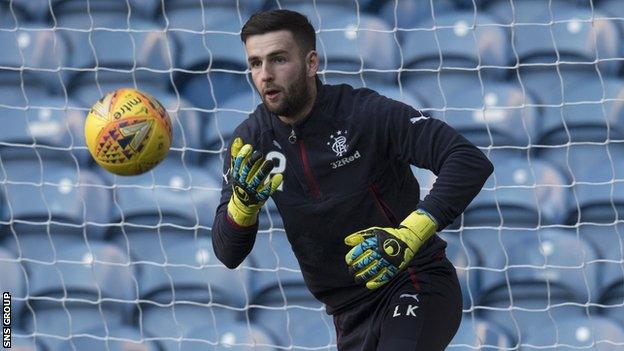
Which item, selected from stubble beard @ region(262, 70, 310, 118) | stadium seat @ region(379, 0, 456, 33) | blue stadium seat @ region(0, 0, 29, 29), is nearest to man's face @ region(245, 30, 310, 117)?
stubble beard @ region(262, 70, 310, 118)

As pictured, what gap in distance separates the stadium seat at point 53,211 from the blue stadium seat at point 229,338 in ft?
2.17

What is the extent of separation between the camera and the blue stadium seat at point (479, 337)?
15.8 ft

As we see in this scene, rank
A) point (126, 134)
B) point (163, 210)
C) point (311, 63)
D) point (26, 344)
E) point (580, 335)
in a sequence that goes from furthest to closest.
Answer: point (163, 210)
point (26, 344)
point (580, 335)
point (126, 134)
point (311, 63)

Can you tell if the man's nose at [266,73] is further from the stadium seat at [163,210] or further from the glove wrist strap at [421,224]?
the stadium seat at [163,210]

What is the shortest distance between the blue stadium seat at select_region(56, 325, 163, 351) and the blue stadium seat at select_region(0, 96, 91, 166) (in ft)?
2.66

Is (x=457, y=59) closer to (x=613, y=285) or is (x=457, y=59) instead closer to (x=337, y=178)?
(x=613, y=285)

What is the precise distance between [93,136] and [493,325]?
6.92ft

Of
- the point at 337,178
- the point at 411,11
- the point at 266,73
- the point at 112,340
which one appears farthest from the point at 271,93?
the point at 411,11

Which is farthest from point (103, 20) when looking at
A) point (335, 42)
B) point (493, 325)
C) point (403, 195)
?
point (403, 195)

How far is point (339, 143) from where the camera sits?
3209 mm

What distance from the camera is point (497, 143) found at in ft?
17.1

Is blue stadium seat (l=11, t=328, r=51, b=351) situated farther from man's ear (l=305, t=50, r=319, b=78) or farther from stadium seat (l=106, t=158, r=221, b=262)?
man's ear (l=305, t=50, r=319, b=78)

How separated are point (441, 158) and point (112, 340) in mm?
2523

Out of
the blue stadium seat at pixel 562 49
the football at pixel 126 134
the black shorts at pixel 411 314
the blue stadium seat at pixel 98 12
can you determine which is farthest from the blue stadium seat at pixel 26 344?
the blue stadium seat at pixel 562 49
